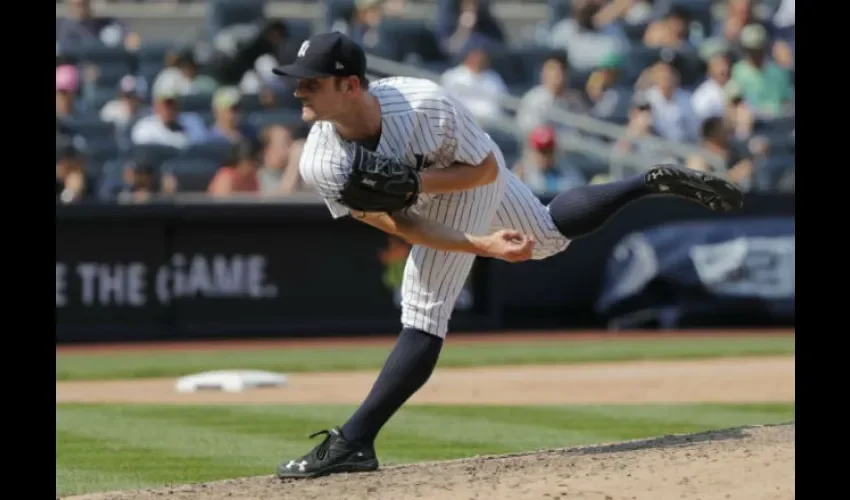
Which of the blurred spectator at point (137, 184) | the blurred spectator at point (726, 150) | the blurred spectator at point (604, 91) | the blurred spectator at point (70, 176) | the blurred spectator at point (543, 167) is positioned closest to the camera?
the blurred spectator at point (70, 176)

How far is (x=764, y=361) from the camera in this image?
11.3 m

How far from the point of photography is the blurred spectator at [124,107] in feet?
46.0

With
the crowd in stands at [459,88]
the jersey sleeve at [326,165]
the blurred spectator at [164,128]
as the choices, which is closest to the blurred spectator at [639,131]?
the crowd in stands at [459,88]

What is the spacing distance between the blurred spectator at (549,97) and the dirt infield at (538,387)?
3935 mm

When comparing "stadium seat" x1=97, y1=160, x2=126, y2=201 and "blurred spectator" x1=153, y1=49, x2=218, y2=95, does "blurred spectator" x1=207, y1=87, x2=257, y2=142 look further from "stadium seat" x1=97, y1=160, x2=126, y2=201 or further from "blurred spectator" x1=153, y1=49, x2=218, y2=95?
"stadium seat" x1=97, y1=160, x2=126, y2=201

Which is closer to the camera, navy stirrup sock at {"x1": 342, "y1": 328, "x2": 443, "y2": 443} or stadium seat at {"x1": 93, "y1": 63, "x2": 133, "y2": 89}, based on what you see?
navy stirrup sock at {"x1": 342, "y1": 328, "x2": 443, "y2": 443}

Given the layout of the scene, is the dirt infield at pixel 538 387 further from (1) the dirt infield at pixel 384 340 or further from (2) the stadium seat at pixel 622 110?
(2) the stadium seat at pixel 622 110

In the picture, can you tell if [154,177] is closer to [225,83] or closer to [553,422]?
[225,83]

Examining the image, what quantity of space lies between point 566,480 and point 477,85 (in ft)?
31.9

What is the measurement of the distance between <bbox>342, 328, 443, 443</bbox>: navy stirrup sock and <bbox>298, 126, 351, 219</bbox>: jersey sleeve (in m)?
0.61

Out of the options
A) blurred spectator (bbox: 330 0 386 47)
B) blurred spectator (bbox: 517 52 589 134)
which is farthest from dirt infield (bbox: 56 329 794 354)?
blurred spectator (bbox: 330 0 386 47)

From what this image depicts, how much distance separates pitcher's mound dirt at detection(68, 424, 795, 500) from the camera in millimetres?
5221
